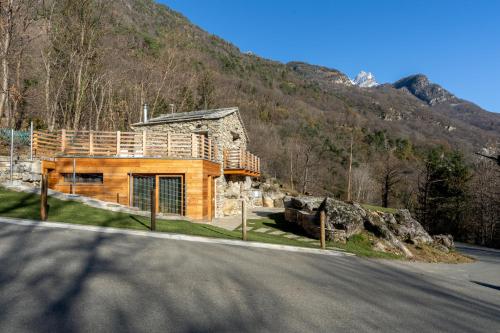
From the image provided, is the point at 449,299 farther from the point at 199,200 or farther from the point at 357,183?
the point at 357,183

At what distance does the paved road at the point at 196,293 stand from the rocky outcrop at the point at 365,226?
6527 mm

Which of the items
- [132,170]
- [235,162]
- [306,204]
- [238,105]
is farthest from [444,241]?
[238,105]

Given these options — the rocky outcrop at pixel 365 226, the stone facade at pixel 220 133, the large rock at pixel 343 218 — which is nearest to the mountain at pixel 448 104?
the rocky outcrop at pixel 365 226

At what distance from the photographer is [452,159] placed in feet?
110

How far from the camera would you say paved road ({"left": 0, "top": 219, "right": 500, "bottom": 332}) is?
12.8 feet

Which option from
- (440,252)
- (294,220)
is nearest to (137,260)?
(294,220)

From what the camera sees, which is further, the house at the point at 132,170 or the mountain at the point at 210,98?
the mountain at the point at 210,98

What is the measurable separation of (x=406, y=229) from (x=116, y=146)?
48.9 feet

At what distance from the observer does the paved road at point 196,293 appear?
12.8ft

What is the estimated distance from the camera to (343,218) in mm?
14812

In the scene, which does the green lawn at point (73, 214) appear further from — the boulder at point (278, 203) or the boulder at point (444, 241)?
→ the boulder at point (278, 203)

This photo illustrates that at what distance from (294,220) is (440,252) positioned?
23.6ft

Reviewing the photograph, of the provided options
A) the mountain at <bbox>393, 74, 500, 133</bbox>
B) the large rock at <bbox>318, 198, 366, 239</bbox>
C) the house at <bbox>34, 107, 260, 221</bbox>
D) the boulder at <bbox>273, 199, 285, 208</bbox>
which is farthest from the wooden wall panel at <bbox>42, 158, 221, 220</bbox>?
the mountain at <bbox>393, 74, 500, 133</bbox>

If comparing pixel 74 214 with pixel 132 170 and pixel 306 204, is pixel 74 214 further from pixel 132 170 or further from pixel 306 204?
pixel 306 204
